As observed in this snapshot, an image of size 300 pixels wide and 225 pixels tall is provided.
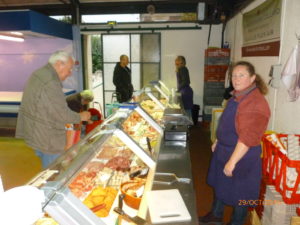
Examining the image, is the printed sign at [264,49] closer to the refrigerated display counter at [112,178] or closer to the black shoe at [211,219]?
the refrigerated display counter at [112,178]

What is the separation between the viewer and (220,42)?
28.6 feet

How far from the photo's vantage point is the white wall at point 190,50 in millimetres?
8758

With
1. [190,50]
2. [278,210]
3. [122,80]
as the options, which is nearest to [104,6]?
[122,80]

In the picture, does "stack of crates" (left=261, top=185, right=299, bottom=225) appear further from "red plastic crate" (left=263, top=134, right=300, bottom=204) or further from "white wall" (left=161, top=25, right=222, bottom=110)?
"white wall" (left=161, top=25, right=222, bottom=110)

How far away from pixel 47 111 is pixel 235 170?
79.9 inches

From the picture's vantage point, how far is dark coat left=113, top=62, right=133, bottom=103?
7.40 m

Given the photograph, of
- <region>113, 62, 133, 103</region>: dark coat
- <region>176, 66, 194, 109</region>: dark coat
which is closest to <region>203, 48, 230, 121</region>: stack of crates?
<region>176, 66, 194, 109</region>: dark coat

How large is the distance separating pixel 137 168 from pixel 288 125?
231 cm

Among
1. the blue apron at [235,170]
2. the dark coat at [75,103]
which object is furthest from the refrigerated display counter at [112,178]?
the dark coat at [75,103]

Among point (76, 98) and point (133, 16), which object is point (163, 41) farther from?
point (76, 98)

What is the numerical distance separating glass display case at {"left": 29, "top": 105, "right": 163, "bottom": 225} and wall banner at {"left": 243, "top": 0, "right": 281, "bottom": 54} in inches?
104

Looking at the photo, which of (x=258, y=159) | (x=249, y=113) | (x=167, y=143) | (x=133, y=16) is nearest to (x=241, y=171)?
(x=258, y=159)

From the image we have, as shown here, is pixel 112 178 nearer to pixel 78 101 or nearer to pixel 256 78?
pixel 256 78

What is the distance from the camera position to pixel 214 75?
8039 mm
